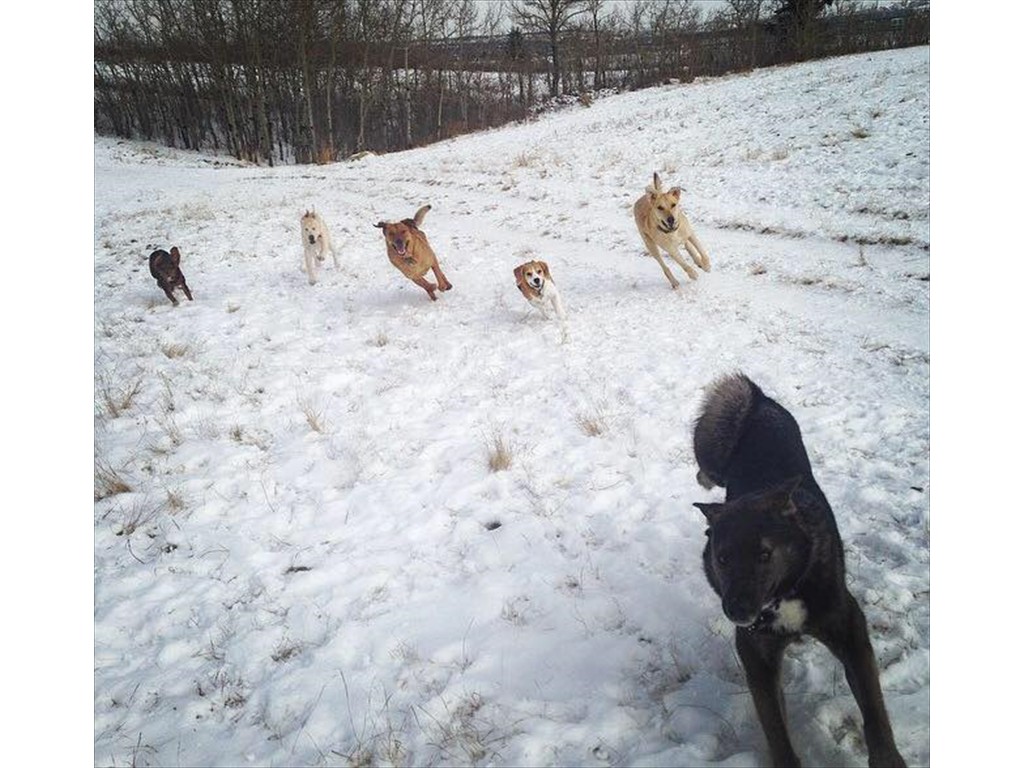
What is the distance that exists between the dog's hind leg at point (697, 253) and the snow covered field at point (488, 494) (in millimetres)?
187

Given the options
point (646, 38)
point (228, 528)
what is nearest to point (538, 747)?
point (228, 528)

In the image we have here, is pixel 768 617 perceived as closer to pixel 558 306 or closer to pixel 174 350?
pixel 558 306

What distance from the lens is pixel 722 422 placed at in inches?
121

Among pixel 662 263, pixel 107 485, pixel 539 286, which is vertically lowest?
pixel 107 485

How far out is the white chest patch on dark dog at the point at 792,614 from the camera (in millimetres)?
2104

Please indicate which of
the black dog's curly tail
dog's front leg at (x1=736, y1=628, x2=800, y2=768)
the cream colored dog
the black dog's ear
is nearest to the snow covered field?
dog's front leg at (x1=736, y1=628, x2=800, y2=768)

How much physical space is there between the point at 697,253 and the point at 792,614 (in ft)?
22.0

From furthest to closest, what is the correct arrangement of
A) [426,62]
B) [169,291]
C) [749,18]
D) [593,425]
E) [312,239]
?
[426,62]
[749,18]
[312,239]
[169,291]
[593,425]

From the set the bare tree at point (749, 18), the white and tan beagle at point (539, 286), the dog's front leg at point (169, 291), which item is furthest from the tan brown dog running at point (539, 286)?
the bare tree at point (749, 18)

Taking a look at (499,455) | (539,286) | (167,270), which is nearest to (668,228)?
(539,286)

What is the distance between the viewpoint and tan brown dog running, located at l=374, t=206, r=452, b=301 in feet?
24.3

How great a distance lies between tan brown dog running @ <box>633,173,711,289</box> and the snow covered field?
31 cm

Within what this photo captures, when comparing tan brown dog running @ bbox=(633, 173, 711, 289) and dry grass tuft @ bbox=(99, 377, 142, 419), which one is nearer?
dry grass tuft @ bbox=(99, 377, 142, 419)

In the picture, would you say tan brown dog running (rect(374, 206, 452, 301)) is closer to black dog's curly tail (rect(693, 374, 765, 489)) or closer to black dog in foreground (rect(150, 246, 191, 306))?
black dog in foreground (rect(150, 246, 191, 306))
